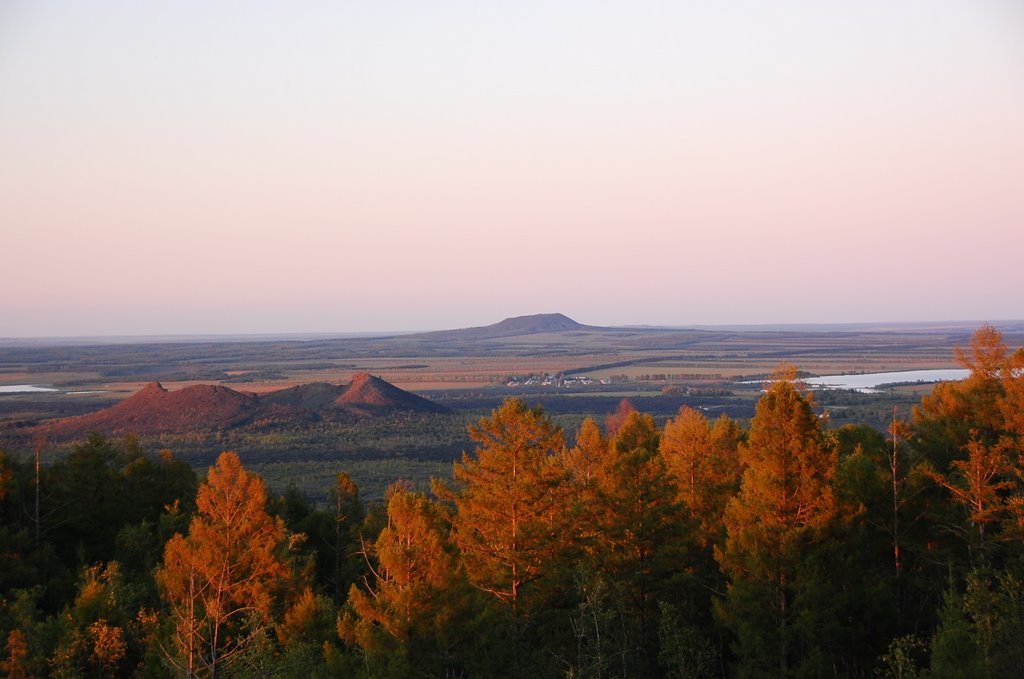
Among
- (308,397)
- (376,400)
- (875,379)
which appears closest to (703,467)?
(376,400)

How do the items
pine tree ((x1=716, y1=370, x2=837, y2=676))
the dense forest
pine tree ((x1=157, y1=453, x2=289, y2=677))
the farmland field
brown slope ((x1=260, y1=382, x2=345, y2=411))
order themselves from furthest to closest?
brown slope ((x1=260, y1=382, x2=345, y2=411))
the farmland field
pine tree ((x1=157, y1=453, x2=289, y2=677))
pine tree ((x1=716, y1=370, x2=837, y2=676))
the dense forest

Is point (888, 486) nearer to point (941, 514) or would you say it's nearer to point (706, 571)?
point (941, 514)

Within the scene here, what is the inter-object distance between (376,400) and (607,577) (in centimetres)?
7226

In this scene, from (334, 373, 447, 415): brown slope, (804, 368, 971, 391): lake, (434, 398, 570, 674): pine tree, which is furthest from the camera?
(804, 368, 971, 391): lake

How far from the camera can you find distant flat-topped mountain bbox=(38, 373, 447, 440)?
80.9m

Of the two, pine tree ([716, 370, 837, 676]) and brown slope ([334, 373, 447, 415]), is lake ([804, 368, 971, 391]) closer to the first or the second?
brown slope ([334, 373, 447, 415])

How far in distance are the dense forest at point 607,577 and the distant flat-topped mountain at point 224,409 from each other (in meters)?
56.7

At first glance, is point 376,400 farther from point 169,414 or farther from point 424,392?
point 424,392

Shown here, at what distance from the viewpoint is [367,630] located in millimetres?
19312

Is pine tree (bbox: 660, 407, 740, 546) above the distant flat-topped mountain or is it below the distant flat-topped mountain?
above

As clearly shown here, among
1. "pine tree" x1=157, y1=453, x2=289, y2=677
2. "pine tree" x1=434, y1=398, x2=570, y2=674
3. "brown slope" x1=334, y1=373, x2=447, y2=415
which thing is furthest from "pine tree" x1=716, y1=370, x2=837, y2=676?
"brown slope" x1=334, y1=373, x2=447, y2=415

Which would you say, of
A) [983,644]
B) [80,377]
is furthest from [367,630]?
[80,377]

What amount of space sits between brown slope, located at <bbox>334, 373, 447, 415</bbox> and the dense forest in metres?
63.4

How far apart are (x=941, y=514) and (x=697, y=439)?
A: 720cm
